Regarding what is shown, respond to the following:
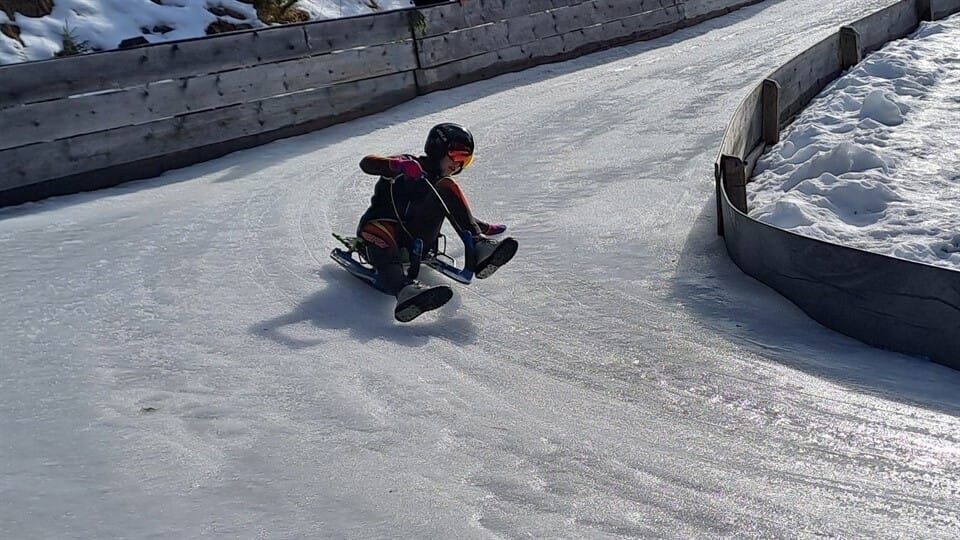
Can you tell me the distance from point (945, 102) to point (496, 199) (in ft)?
16.0

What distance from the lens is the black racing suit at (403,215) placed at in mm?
5578

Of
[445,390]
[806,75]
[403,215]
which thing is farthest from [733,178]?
[806,75]

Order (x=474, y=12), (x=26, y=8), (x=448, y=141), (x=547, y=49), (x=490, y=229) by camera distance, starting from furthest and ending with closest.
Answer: (x=547, y=49)
(x=474, y=12)
(x=26, y=8)
(x=490, y=229)
(x=448, y=141)

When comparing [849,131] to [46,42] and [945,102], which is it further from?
[46,42]

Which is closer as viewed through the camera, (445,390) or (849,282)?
(445,390)

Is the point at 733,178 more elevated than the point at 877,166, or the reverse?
the point at 733,178

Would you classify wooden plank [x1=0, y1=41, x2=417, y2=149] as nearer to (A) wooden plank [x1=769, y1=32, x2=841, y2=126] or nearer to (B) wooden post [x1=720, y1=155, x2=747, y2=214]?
(A) wooden plank [x1=769, y1=32, x2=841, y2=126]

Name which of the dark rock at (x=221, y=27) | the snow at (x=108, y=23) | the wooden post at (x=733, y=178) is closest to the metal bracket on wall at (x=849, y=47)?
the wooden post at (x=733, y=178)

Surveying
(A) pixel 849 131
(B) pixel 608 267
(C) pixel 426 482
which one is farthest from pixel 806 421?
(A) pixel 849 131

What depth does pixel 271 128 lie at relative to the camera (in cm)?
975

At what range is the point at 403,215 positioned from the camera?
5734mm

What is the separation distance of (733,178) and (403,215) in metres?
2.36

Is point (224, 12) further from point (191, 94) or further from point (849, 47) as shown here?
point (849, 47)

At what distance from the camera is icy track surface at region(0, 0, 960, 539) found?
11.1 ft
